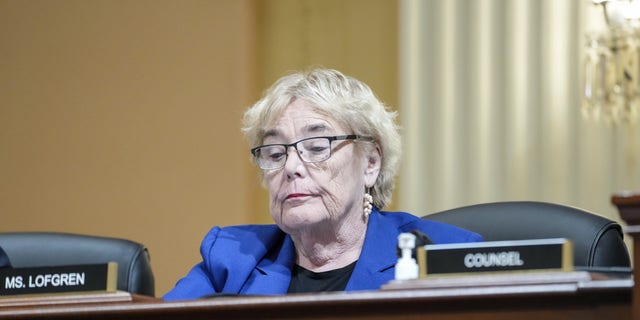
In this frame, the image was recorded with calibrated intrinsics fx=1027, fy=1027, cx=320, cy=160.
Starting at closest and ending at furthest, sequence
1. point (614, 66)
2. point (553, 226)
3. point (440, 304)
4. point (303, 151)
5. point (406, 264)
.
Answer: point (440, 304) → point (406, 264) → point (553, 226) → point (303, 151) → point (614, 66)

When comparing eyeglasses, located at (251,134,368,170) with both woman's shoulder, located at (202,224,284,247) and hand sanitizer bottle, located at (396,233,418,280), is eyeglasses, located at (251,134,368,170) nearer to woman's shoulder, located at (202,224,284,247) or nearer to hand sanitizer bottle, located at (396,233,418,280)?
woman's shoulder, located at (202,224,284,247)

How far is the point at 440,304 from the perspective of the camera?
1441 millimetres

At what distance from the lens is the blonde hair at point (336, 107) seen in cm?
248

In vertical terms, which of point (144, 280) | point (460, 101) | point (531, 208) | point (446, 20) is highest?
point (446, 20)

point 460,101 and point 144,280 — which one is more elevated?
point 460,101

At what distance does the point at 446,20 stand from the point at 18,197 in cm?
205

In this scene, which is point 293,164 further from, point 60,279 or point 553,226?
point 60,279

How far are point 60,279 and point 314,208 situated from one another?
0.83m

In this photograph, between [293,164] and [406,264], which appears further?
[293,164]

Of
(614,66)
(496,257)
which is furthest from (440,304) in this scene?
(614,66)

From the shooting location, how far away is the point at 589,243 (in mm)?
2230

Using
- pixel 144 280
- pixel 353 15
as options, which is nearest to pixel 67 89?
pixel 353 15

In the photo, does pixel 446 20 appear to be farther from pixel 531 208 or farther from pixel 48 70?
pixel 531 208

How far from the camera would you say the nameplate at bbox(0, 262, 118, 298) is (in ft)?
5.39
